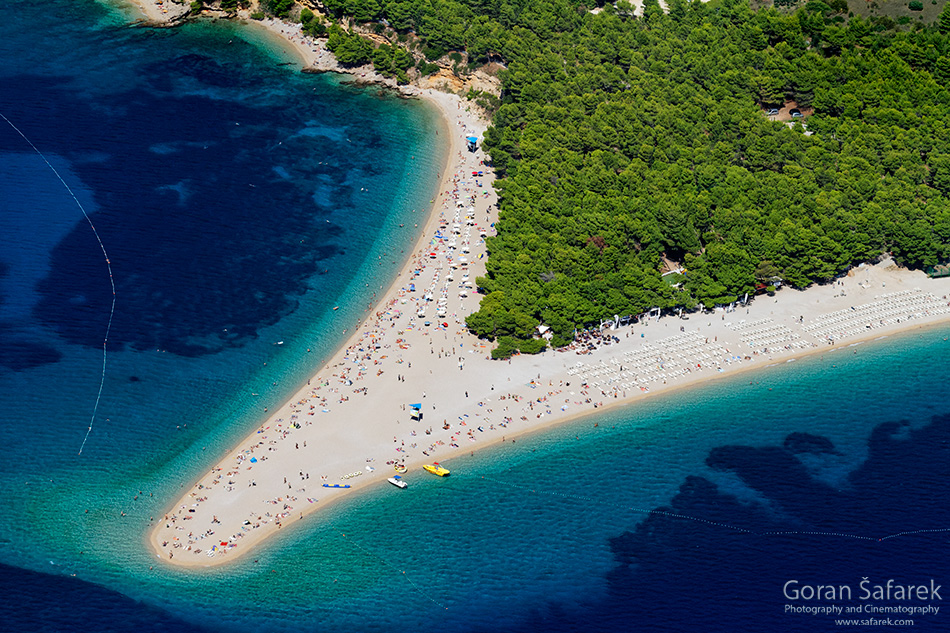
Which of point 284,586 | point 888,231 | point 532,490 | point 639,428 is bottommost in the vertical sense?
point 284,586

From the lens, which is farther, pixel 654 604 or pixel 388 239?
pixel 388 239

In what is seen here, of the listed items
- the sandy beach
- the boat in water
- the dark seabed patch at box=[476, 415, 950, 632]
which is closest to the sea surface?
the dark seabed patch at box=[476, 415, 950, 632]

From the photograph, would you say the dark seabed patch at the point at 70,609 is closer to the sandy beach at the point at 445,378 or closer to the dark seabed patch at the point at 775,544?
the sandy beach at the point at 445,378

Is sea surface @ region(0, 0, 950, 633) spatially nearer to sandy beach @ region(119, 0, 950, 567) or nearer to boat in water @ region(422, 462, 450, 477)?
boat in water @ region(422, 462, 450, 477)

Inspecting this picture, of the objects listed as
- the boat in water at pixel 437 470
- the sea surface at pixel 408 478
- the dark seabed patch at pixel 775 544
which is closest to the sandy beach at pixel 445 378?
the boat in water at pixel 437 470

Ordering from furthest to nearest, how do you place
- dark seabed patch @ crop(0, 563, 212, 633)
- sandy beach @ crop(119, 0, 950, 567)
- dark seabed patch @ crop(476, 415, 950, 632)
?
1. sandy beach @ crop(119, 0, 950, 567)
2. dark seabed patch @ crop(476, 415, 950, 632)
3. dark seabed patch @ crop(0, 563, 212, 633)

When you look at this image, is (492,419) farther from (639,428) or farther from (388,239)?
(388,239)

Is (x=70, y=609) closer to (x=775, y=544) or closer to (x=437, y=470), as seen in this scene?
(x=437, y=470)

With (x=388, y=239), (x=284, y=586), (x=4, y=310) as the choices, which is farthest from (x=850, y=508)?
(x=4, y=310)
